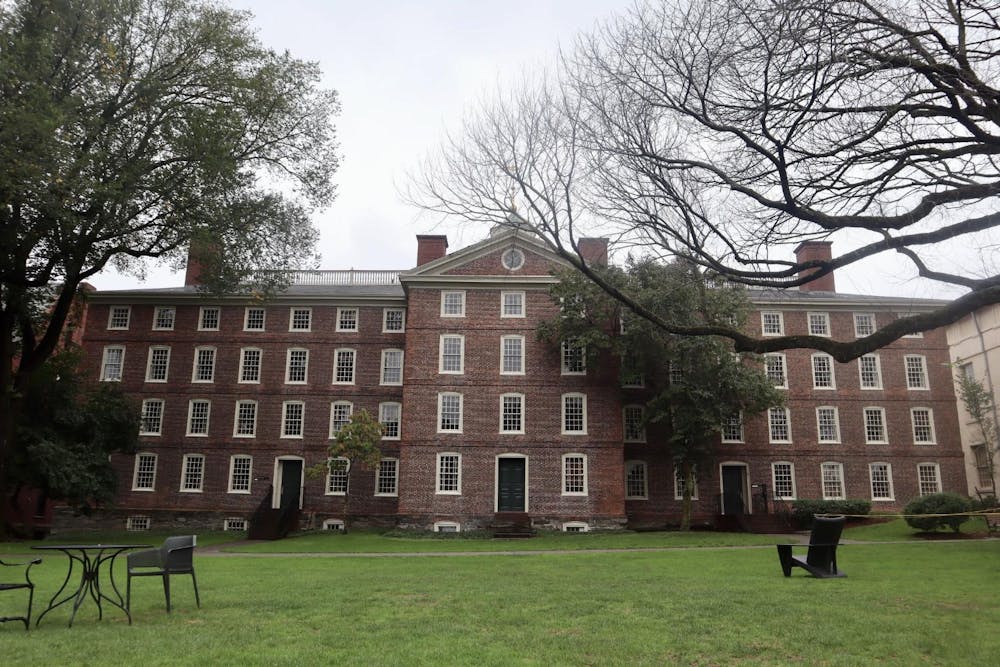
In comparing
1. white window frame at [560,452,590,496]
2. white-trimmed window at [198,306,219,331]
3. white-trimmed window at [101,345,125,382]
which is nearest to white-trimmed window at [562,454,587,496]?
white window frame at [560,452,590,496]

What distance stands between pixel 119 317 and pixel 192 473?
7.89 m

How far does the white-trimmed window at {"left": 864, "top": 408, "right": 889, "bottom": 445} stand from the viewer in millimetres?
32688

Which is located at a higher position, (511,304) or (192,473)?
(511,304)

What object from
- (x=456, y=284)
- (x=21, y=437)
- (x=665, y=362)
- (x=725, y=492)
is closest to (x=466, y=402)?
(x=456, y=284)

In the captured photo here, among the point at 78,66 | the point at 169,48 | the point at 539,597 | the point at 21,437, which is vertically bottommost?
the point at 539,597

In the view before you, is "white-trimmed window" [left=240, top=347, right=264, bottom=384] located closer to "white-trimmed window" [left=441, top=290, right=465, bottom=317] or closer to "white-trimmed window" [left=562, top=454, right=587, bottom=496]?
"white-trimmed window" [left=441, top=290, right=465, bottom=317]

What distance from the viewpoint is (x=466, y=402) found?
30109mm

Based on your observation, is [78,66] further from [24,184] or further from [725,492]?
[725,492]

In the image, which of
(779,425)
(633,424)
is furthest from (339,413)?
(779,425)

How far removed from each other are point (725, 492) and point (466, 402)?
1169 centimetres

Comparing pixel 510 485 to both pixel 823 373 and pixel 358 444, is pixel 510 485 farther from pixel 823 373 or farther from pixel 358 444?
pixel 823 373

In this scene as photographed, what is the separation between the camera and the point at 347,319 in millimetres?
34031

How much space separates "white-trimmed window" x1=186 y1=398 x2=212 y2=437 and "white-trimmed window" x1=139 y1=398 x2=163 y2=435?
125cm

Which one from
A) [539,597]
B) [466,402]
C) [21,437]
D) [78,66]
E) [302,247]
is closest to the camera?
[539,597]
